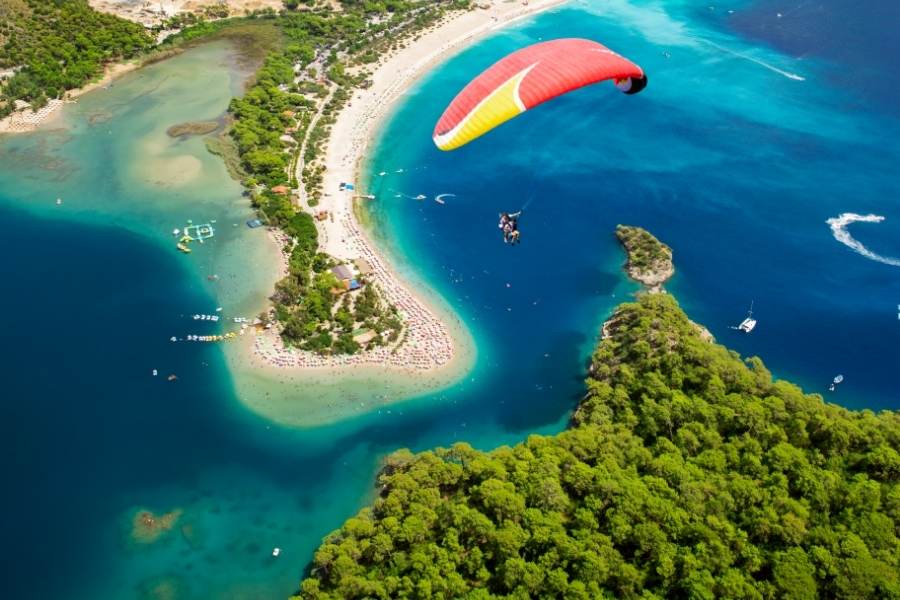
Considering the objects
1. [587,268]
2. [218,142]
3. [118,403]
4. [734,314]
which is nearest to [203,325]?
[118,403]

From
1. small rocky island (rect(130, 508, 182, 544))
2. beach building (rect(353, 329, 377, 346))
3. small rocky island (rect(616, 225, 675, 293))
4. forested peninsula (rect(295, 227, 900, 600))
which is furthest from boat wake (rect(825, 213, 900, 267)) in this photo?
small rocky island (rect(130, 508, 182, 544))

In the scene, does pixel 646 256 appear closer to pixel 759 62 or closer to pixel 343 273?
pixel 343 273

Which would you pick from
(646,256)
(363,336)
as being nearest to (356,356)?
(363,336)

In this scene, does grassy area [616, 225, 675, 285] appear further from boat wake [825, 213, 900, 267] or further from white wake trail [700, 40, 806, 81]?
white wake trail [700, 40, 806, 81]

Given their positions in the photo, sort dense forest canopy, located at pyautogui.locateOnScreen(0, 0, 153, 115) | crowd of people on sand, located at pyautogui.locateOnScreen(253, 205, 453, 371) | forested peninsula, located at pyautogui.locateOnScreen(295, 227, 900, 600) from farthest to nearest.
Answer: dense forest canopy, located at pyautogui.locateOnScreen(0, 0, 153, 115)
crowd of people on sand, located at pyautogui.locateOnScreen(253, 205, 453, 371)
forested peninsula, located at pyautogui.locateOnScreen(295, 227, 900, 600)

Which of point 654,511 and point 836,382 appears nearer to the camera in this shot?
point 654,511

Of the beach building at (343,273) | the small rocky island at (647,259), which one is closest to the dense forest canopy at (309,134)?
the beach building at (343,273)

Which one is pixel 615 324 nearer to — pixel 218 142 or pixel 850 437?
pixel 850 437
